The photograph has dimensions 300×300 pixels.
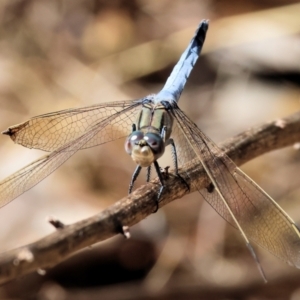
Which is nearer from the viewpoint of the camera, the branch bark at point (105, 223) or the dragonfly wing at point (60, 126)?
the branch bark at point (105, 223)

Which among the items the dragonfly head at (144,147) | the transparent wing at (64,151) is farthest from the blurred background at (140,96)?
the dragonfly head at (144,147)

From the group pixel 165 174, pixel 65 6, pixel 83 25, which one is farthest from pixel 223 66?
pixel 165 174

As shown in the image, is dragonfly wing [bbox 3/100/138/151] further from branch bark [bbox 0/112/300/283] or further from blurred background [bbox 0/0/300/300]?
blurred background [bbox 0/0/300/300]

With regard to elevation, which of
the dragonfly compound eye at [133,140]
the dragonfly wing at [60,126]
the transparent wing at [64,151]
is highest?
the dragonfly wing at [60,126]

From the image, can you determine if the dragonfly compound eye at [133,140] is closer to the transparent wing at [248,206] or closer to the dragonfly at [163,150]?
the dragonfly at [163,150]

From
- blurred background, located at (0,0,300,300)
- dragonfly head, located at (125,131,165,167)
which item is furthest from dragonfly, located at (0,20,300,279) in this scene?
blurred background, located at (0,0,300,300)

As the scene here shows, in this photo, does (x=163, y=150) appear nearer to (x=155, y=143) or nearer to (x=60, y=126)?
(x=155, y=143)
